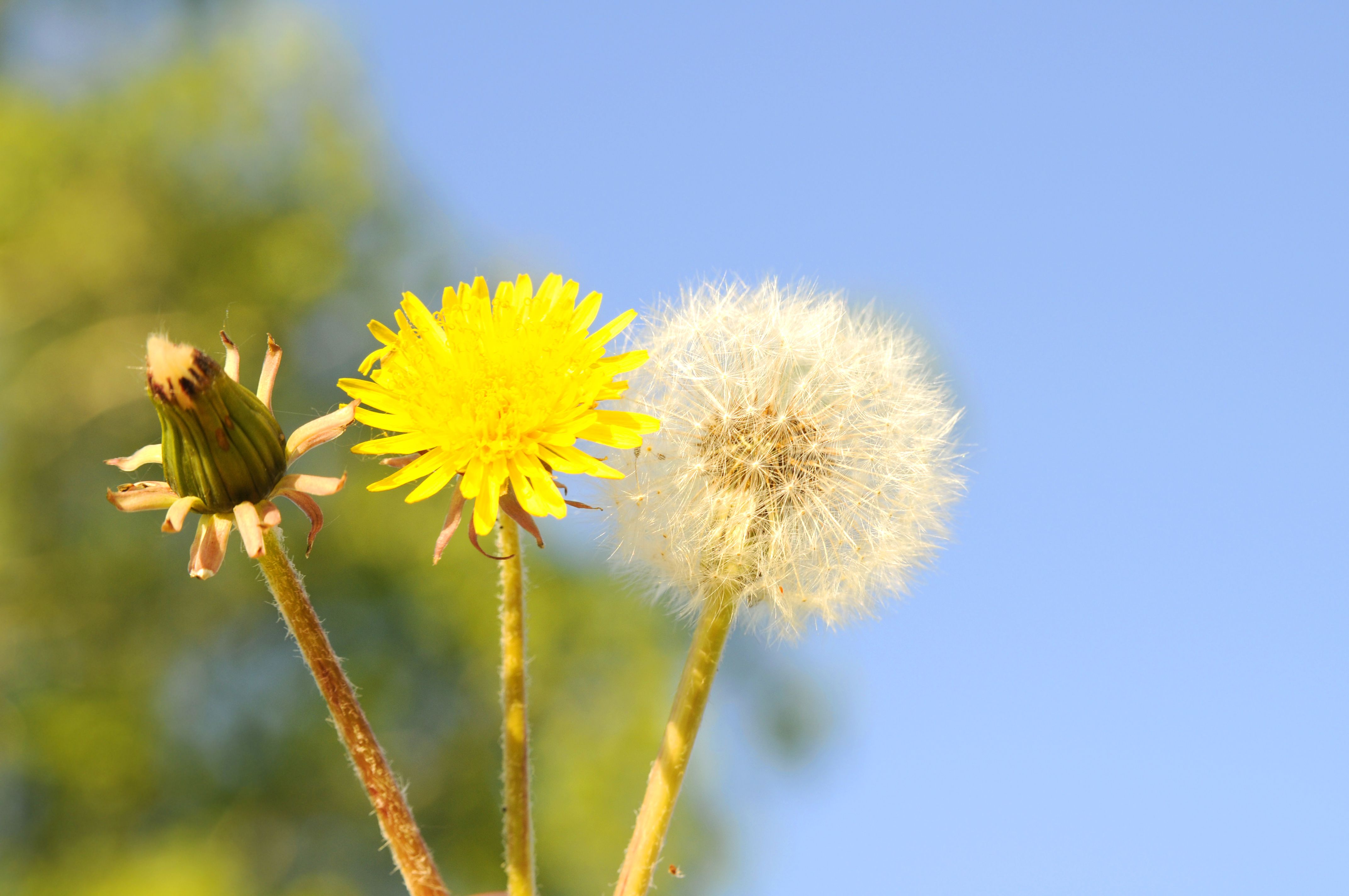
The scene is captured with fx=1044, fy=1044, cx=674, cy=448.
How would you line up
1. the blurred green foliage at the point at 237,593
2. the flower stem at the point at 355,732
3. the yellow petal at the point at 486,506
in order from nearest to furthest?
the flower stem at the point at 355,732
the yellow petal at the point at 486,506
the blurred green foliage at the point at 237,593

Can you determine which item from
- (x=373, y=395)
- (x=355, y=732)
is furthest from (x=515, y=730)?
(x=373, y=395)

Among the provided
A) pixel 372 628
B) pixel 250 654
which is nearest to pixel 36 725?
pixel 250 654

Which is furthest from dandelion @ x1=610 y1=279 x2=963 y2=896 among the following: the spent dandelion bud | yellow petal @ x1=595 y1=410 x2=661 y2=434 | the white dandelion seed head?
the spent dandelion bud

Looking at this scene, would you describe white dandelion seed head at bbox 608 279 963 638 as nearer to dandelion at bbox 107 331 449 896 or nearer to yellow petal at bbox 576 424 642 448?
yellow petal at bbox 576 424 642 448

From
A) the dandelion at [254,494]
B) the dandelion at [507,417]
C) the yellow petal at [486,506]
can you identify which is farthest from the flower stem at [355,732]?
the yellow petal at [486,506]

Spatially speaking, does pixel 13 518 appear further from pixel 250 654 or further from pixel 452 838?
pixel 452 838

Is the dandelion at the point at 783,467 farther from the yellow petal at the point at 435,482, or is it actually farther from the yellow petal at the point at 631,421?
the yellow petal at the point at 435,482
